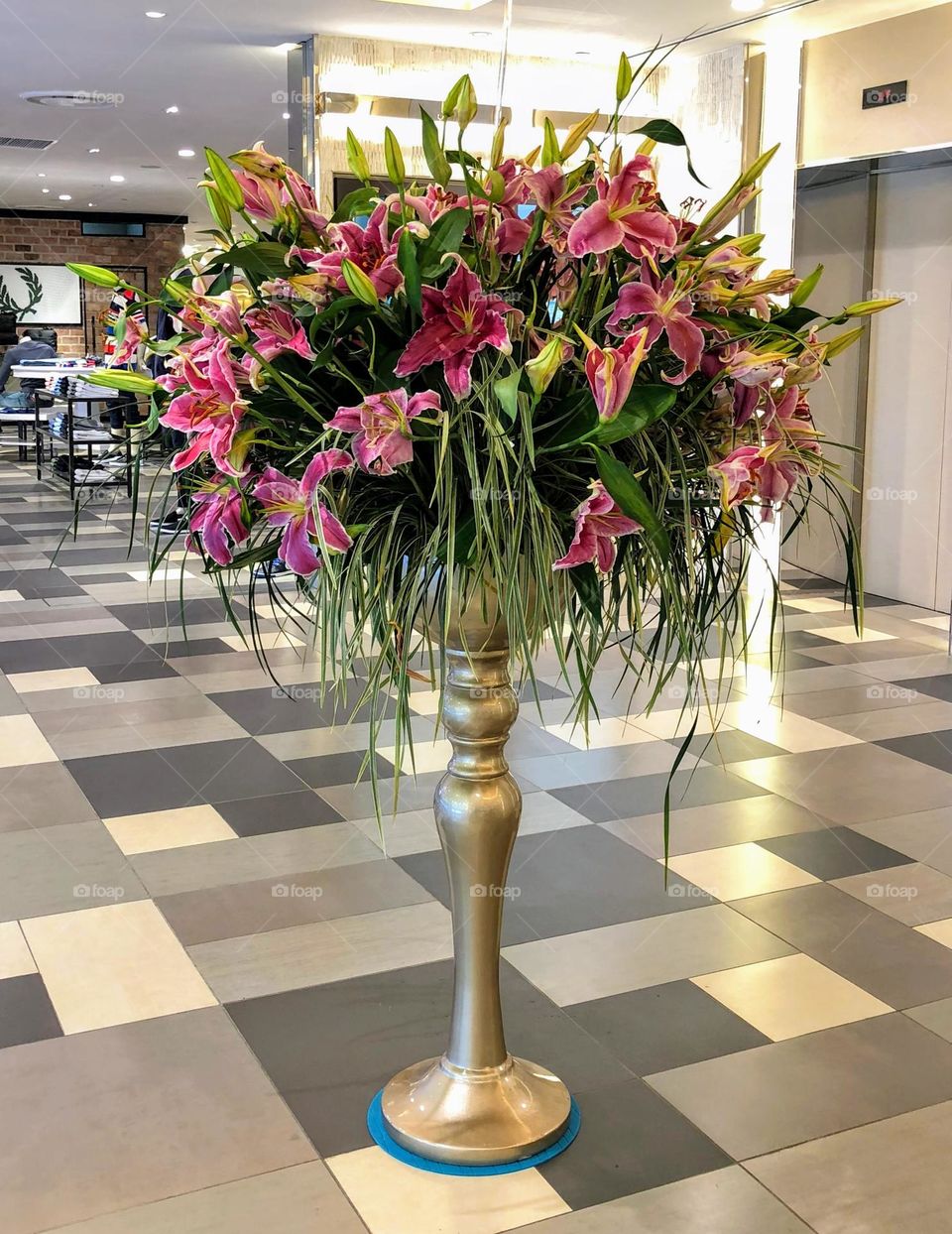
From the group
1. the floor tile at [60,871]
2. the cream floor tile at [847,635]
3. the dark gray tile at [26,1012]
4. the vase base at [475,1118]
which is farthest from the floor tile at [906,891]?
the cream floor tile at [847,635]

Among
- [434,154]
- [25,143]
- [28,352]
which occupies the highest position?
[25,143]

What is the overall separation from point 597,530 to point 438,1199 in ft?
3.64

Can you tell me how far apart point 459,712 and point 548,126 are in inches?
31.5

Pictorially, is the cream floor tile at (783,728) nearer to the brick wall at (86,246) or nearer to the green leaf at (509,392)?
the green leaf at (509,392)

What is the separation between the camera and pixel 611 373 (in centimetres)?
138

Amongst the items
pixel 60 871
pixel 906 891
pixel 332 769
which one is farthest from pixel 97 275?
pixel 332 769

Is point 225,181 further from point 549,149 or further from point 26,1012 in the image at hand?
point 26,1012

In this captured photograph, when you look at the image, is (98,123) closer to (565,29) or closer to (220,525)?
(565,29)

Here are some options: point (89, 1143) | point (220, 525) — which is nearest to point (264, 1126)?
point (89, 1143)

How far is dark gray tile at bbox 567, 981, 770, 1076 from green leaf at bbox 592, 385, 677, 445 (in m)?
1.39

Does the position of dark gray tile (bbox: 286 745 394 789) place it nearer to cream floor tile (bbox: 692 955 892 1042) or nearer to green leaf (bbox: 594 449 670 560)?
cream floor tile (bbox: 692 955 892 1042)

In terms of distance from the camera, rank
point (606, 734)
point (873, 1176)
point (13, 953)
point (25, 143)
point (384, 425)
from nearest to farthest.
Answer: point (384, 425) < point (873, 1176) < point (13, 953) < point (606, 734) < point (25, 143)

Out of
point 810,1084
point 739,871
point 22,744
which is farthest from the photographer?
point 22,744

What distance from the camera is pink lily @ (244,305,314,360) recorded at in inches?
60.4
